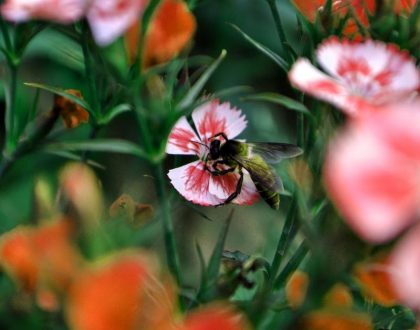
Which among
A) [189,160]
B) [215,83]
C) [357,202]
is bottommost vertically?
[215,83]

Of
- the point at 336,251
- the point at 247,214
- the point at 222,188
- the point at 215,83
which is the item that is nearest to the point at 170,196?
the point at 222,188

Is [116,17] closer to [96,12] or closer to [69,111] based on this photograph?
[96,12]

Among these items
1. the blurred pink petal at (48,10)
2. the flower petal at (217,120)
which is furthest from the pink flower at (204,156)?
the blurred pink petal at (48,10)

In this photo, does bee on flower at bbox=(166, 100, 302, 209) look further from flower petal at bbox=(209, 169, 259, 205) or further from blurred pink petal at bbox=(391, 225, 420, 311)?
blurred pink petal at bbox=(391, 225, 420, 311)

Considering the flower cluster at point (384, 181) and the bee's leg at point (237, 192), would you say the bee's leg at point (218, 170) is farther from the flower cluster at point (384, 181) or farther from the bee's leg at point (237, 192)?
the flower cluster at point (384, 181)

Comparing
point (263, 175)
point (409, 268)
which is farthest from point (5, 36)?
point (409, 268)

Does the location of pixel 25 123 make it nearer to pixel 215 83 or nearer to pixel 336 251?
pixel 336 251
